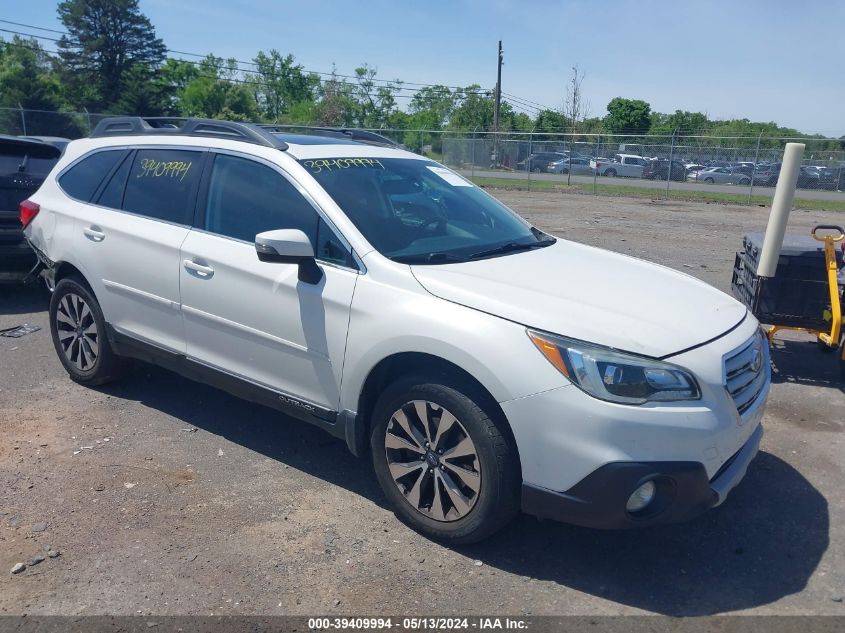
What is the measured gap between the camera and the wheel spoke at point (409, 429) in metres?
3.38

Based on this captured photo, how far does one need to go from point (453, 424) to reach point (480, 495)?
0.34 meters

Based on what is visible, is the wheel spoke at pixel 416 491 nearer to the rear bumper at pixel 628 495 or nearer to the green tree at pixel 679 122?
the rear bumper at pixel 628 495

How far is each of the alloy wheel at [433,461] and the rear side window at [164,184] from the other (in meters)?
2.00

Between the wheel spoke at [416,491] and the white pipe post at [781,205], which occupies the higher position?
Result: the white pipe post at [781,205]

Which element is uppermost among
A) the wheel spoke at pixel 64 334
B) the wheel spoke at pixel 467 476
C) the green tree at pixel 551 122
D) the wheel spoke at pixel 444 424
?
the green tree at pixel 551 122

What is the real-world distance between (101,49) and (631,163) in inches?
1854

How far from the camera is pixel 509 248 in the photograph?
416 cm

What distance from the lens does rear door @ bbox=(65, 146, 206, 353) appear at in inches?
174

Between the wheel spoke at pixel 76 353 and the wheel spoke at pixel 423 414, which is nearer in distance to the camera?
the wheel spoke at pixel 423 414

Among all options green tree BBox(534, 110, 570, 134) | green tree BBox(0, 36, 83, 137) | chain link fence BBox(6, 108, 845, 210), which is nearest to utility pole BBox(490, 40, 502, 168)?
chain link fence BBox(6, 108, 845, 210)

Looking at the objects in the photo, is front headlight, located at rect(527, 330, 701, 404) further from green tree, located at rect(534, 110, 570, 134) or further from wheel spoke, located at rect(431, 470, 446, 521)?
green tree, located at rect(534, 110, 570, 134)

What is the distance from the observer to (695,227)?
53.1 feet

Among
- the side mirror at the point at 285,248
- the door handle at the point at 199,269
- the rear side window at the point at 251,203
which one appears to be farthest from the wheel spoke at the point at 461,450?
the door handle at the point at 199,269

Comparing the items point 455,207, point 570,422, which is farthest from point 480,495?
point 455,207
